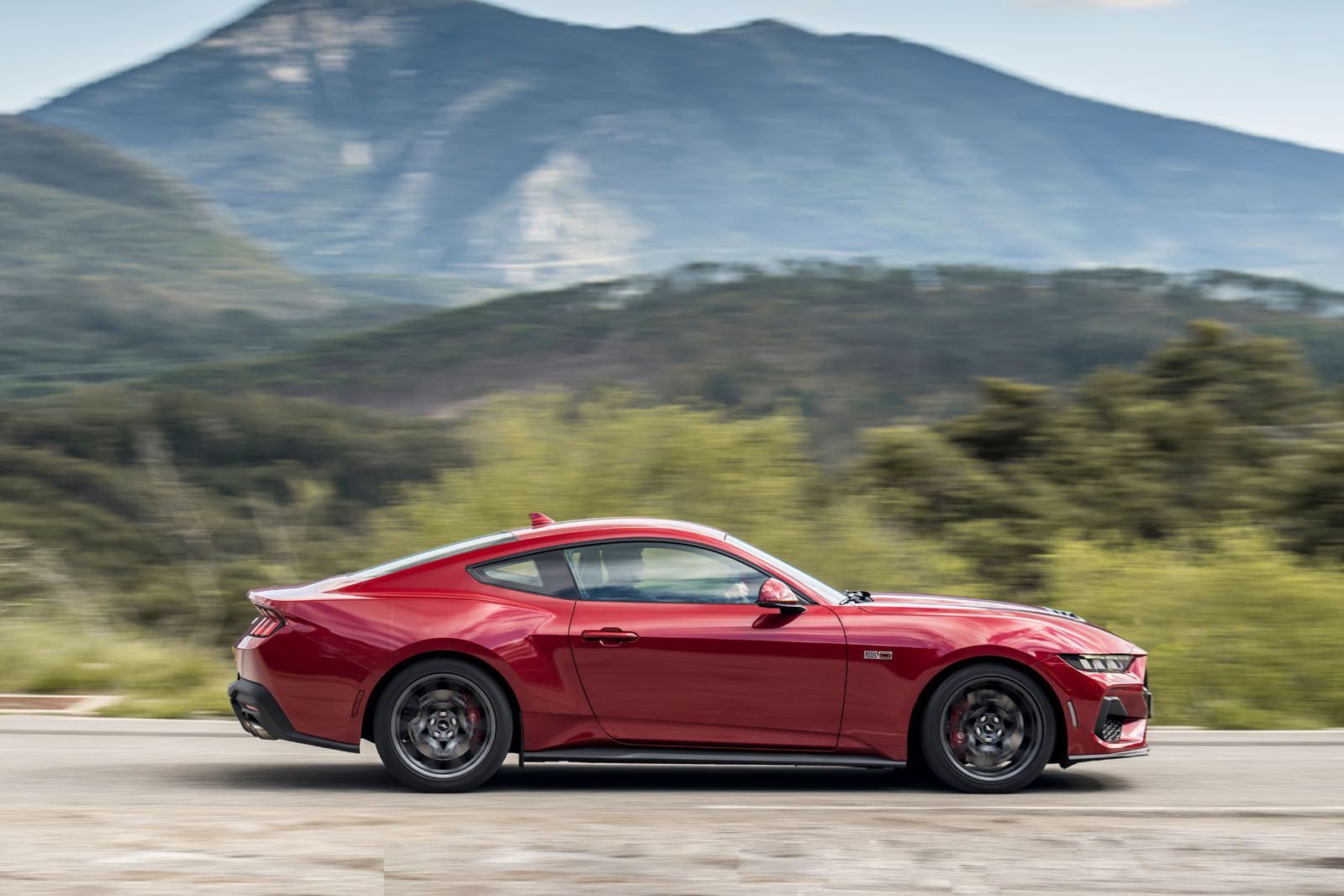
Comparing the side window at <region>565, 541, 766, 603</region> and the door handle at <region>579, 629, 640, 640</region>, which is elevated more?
the side window at <region>565, 541, 766, 603</region>

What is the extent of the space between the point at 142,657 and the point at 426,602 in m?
5.14

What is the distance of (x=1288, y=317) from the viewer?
53.3 m

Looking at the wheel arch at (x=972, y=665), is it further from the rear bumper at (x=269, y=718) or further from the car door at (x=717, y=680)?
the rear bumper at (x=269, y=718)

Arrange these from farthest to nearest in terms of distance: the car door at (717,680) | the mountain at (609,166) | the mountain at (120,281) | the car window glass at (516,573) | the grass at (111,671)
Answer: the mountain at (609,166) < the mountain at (120,281) < the grass at (111,671) < the car window glass at (516,573) < the car door at (717,680)

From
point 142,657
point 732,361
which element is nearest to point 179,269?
point 732,361

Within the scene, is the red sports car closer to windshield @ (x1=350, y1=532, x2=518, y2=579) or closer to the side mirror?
the side mirror

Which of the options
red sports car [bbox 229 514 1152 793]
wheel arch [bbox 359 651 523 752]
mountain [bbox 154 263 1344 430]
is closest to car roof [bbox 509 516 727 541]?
red sports car [bbox 229 514 1152 793]

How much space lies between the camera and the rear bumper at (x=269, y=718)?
6.20m

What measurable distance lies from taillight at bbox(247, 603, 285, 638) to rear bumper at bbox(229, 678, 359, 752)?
23cm

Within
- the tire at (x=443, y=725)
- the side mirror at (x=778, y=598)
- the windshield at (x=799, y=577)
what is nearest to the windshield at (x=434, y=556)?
the tire at (x=443, y=725)

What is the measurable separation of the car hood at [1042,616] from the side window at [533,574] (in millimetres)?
1408

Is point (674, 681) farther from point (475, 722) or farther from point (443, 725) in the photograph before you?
point (443, 725)

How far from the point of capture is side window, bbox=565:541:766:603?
634cm

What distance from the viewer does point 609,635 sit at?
6188 mm
